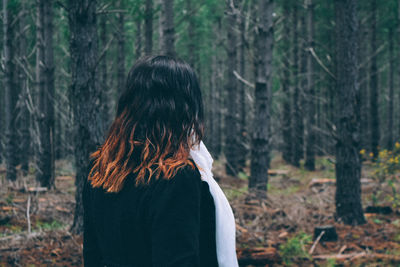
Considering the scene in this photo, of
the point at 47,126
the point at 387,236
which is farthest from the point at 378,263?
the point at 47,126

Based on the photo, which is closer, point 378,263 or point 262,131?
point 378,263

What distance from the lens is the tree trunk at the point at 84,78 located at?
6062 mm

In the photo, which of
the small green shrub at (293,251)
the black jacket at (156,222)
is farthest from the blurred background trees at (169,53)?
the small green shrub at (293,251)

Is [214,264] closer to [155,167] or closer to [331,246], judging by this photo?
[155,167]

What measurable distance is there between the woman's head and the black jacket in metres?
0.08

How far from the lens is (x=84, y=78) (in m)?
6.09

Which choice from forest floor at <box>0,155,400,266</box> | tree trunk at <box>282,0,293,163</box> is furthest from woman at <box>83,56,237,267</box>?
tree trunk at <box>282,0,293,163</box>

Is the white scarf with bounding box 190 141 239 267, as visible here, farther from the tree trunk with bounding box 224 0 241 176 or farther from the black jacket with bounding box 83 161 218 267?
the tree trunk with bounding box 224 0 241 176

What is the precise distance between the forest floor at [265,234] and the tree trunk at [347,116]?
0.33m

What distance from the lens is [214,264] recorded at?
5.79 feet

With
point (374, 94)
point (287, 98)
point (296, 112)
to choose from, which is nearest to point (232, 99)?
point (296, 112)

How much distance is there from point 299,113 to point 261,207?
11.4 m

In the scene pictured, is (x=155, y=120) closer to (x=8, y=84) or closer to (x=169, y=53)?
(x=169, y=53)

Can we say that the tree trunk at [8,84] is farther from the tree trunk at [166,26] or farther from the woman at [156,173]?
the woman at [156,173]
